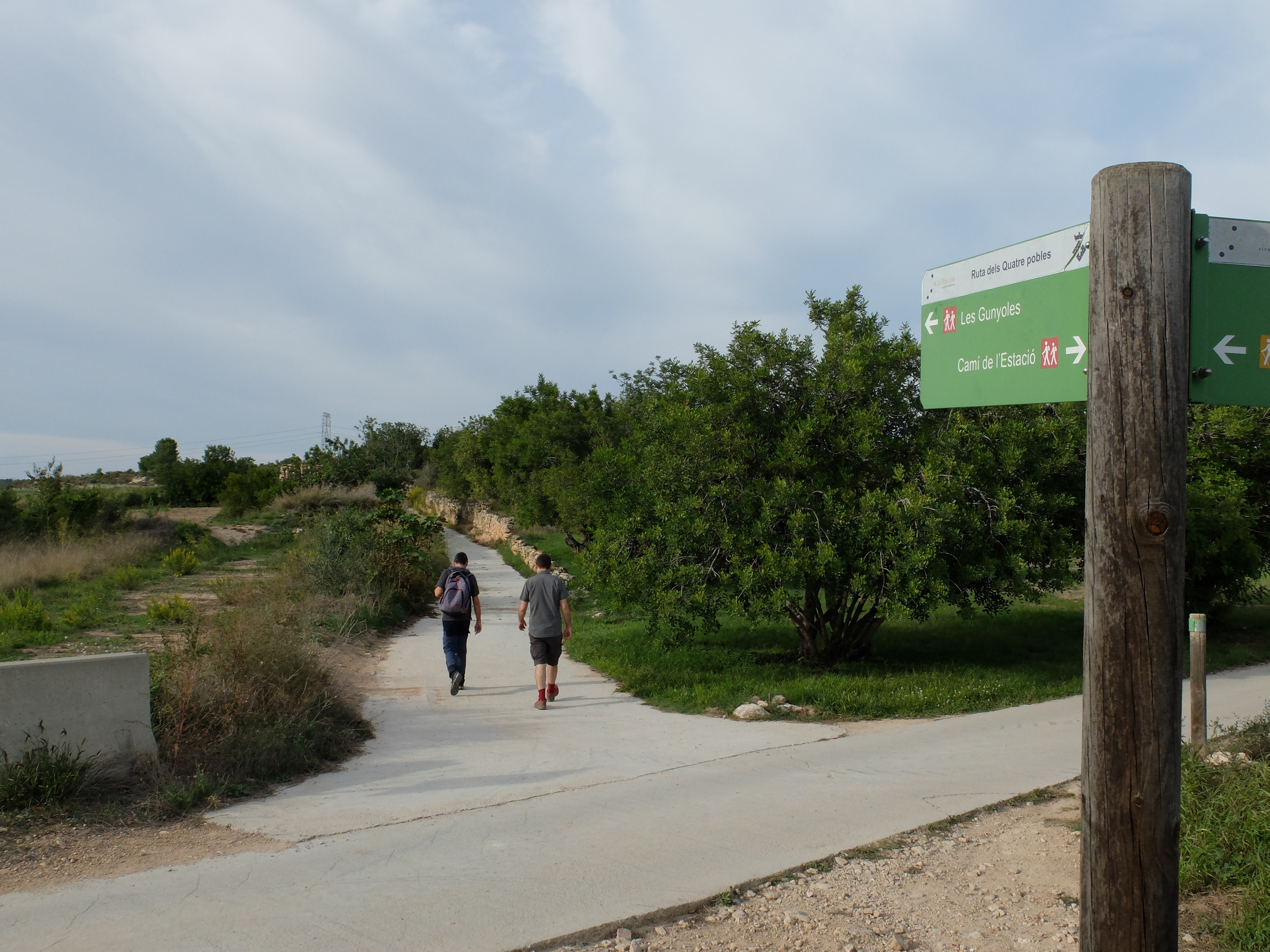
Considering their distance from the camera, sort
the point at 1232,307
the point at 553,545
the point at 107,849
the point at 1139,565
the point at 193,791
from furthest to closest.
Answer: the point at 553,545
the point at 193,791
the point at 107,849
the point at 1232,307
the point at 1139,565

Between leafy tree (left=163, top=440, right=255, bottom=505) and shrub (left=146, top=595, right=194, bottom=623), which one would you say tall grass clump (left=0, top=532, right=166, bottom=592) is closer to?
shrub (left=146, top=595, right=194, bottom=623)

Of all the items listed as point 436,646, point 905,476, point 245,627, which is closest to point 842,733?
point 905,476

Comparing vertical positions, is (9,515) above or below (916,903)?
above

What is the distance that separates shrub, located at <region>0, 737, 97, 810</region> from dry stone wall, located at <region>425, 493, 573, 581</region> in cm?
1688

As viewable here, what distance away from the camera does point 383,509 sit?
59.2 ft

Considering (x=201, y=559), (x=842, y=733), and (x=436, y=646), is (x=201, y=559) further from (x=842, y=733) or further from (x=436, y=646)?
(x=842, y=733)

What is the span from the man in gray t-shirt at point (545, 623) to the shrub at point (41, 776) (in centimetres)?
428

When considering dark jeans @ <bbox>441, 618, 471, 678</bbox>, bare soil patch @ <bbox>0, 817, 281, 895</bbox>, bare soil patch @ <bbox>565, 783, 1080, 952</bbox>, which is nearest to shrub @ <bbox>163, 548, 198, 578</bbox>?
dark jeans @ <bbox>441, 618, 471, 678</bbox>

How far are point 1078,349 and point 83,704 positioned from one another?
241 inches

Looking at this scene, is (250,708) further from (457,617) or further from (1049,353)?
(1049,353)

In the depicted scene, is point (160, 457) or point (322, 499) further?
point (160, 457)

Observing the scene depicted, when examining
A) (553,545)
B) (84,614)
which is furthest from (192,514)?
(84,614)

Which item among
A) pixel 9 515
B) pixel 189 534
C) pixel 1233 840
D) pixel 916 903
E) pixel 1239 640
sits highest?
pixel 9 515

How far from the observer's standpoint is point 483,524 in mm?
40594
